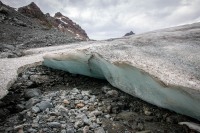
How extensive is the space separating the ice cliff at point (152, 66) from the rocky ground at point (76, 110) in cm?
18

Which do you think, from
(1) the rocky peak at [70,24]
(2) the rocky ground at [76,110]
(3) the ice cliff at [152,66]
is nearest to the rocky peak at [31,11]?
(1) the rocky peak at [70,24]

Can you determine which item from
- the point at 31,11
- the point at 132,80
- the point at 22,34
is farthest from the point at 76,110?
the point at 31,11

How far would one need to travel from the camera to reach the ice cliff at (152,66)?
261 cm

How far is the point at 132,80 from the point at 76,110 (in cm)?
93

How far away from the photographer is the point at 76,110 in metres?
3.22

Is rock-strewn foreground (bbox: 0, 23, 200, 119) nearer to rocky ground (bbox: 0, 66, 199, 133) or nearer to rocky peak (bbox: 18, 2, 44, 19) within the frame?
rocky ground (bbox: 0, 66, 199, 133)

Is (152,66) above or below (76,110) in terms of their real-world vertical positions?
above

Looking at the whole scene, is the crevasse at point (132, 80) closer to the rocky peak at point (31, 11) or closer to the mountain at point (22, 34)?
the mountain at point (22, 34)

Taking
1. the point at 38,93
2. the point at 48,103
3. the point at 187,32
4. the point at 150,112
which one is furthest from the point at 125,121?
the point at 187,32

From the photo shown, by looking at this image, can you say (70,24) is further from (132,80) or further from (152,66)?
(152,66)

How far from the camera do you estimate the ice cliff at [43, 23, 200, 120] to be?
2.61 metres

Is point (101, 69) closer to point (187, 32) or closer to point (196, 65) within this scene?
point (196, 65)

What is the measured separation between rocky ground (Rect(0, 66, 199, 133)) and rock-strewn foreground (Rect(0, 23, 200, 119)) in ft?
0.56

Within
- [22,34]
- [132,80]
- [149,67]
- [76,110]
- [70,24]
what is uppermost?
[70,24]
